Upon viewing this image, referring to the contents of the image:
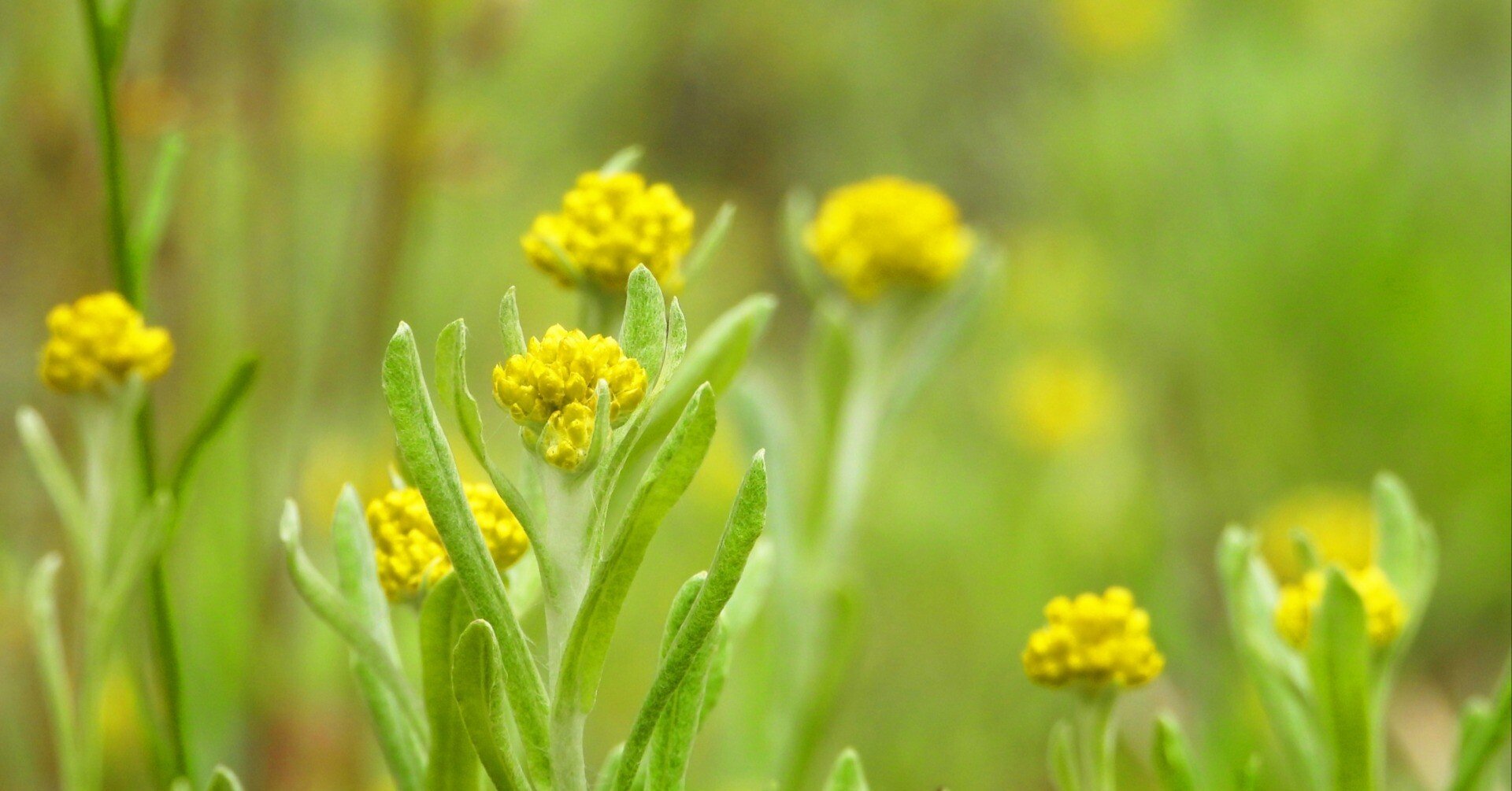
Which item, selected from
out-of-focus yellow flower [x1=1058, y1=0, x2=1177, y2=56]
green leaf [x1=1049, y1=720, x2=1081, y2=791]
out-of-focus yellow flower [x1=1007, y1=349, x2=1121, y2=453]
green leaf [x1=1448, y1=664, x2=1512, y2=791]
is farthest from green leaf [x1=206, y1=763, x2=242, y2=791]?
out-of-focus yellow flower [x1=1058, y1=0, x2=1177, y2=56]

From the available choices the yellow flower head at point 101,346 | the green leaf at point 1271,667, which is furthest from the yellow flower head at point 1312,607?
the yellow flower head at point 101,346

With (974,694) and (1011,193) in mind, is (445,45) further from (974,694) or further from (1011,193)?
(1011,193)

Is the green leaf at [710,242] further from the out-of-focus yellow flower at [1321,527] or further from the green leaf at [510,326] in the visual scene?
the out-of-focus yellow flower at [1321,527]

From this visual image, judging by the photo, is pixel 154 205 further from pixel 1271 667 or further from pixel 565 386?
pixel 1271 667

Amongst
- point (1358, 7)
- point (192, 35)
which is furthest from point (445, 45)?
point (1358, 7)

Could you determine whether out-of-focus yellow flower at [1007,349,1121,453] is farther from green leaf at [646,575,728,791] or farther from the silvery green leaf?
green leaf at [646,575,728,791]

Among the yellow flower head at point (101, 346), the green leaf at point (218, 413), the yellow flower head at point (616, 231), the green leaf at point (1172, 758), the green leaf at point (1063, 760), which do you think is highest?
the yellow flower head at point (616, 231)
